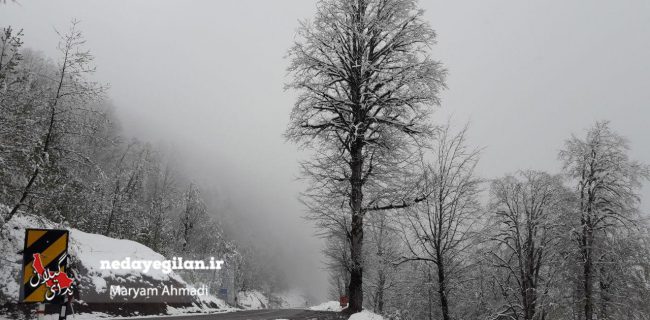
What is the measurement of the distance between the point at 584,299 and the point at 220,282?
34.0 m

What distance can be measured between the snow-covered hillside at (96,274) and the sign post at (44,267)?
3.92 metres

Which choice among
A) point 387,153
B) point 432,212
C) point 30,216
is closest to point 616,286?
point 432,212

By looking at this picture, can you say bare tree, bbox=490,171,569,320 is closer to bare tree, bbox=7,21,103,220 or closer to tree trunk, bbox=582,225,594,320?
tree trunk, bbox=582,225,594,320

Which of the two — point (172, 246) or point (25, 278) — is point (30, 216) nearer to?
point (25, 278)

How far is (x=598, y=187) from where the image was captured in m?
22.4

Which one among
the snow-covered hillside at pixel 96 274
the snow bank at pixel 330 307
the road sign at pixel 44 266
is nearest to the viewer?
the road sign at pixel 44 266

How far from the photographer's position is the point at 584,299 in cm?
2105

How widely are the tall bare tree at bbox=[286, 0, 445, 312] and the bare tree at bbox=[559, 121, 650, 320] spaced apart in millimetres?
14334

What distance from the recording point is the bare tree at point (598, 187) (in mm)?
21969

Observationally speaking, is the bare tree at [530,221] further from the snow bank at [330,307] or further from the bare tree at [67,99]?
the bare tree at [67,99]

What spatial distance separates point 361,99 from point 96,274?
986 centimetres

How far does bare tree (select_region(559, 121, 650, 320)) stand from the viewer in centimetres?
2197

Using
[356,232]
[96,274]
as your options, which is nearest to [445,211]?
[356,232]

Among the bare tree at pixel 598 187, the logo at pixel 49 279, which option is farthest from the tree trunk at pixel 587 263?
the logo at pixel 49 279
